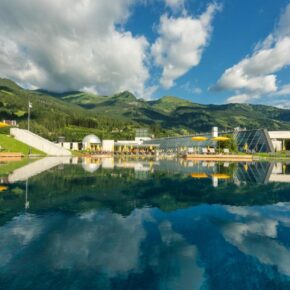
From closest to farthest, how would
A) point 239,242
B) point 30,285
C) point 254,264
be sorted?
1. point 30,285
2. point 254,264
3. point 239,242

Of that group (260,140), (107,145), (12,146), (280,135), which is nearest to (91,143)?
(107,145)

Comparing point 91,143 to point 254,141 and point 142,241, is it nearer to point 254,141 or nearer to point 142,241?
point 254,141

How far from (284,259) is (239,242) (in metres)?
1.90

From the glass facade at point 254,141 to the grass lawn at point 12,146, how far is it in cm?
6162

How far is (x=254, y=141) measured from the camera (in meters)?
85.4

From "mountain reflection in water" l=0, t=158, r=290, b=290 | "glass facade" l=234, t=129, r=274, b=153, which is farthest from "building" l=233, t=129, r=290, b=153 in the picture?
"mountain reflection in water" l=0, t=158, r=290, b=290

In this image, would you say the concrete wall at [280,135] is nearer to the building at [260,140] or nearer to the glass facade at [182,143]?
the building at [260,140]

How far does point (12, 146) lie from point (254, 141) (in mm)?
70092

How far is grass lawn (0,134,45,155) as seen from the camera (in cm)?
6957

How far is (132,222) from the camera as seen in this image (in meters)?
13.2

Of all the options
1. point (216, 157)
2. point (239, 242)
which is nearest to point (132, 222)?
point (239, 242)

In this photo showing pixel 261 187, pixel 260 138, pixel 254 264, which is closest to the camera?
pixel 254 264

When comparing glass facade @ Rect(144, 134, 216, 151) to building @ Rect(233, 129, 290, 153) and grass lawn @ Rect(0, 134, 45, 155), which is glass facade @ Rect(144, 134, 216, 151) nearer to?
building @ Rect(233, 129, 290, 153)

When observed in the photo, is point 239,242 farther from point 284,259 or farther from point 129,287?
point 129,287
